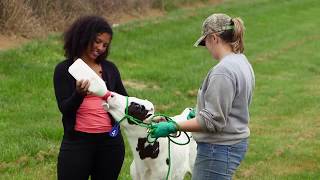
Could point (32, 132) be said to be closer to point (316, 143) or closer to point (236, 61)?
point (316, 143)

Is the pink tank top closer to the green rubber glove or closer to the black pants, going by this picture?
the black pants

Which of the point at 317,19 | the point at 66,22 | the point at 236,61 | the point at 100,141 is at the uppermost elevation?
the point at 236,61

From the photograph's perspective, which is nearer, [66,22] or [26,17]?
[26,17]

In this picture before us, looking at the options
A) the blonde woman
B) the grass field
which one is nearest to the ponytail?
the blonde woman

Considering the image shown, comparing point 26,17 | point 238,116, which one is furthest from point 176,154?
point 26,17

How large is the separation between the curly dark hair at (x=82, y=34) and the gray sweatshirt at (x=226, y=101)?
3.14ft

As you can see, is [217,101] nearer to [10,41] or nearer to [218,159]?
[218,159]

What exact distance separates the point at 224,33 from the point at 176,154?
5.30ft

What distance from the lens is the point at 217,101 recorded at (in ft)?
13.3

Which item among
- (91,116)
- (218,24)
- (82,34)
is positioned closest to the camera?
(218,24)

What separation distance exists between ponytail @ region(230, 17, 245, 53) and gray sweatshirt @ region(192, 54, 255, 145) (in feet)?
0.18

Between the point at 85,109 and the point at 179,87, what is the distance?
7.34 metres

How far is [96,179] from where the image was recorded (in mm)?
4965

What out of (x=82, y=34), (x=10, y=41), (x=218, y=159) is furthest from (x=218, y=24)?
(x=10, y=41)
